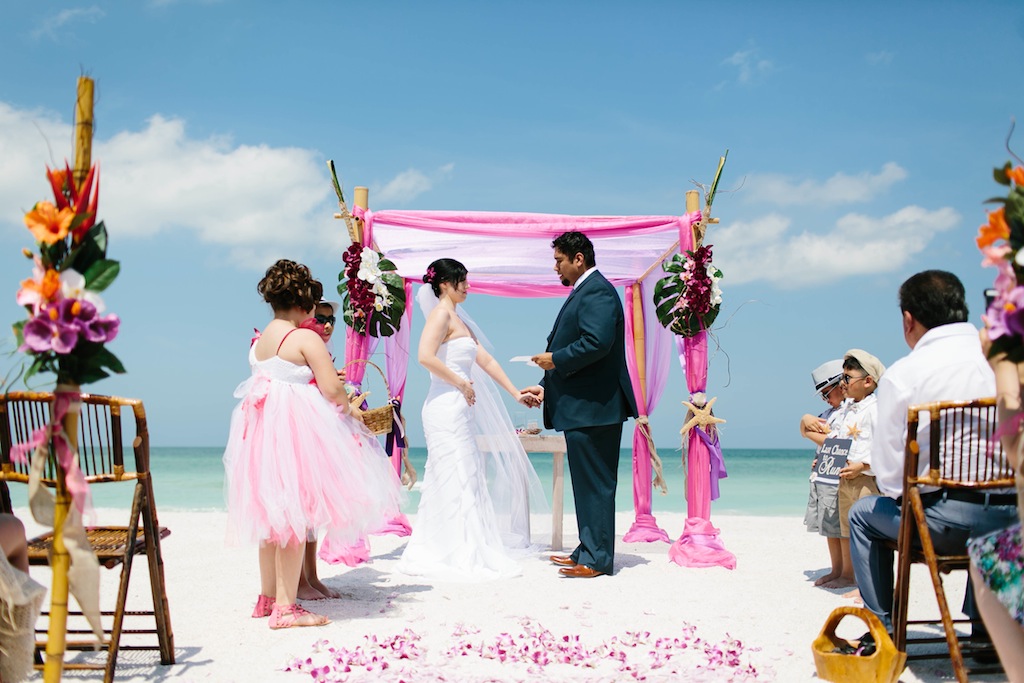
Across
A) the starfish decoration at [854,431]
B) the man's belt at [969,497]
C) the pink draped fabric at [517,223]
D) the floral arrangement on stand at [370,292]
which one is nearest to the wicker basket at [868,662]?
the man's belt at [969,497]

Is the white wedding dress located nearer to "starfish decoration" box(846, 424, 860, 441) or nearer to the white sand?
the white sand

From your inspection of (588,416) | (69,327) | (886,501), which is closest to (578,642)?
(886,501)

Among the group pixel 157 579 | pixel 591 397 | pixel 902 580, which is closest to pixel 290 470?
pixel 157 579

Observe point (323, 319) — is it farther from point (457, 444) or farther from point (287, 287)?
point (287, 287)

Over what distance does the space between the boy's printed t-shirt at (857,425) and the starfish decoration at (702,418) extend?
1154 mm

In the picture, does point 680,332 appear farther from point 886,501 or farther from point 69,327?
point 69,327

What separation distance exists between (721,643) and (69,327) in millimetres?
3351

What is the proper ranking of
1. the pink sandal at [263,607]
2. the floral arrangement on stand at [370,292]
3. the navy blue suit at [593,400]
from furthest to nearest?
the floral arrangement on stand at [370,292], the navy blue suit at [593,400], the pink sandal at [263,607]

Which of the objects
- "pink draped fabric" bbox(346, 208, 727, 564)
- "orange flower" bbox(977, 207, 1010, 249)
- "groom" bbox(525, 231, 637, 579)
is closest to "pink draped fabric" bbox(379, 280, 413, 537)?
"pink draped fabric" bbox(346, 208, 727, 564)

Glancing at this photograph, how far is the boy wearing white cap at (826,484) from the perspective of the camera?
592cm

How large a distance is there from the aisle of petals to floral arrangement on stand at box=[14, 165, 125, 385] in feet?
5.83

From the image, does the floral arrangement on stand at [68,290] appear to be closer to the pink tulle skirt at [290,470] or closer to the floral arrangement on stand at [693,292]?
the pink tulle skirt at [290,470]

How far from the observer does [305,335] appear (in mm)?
4750

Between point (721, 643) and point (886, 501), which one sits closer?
point (886, 501)
